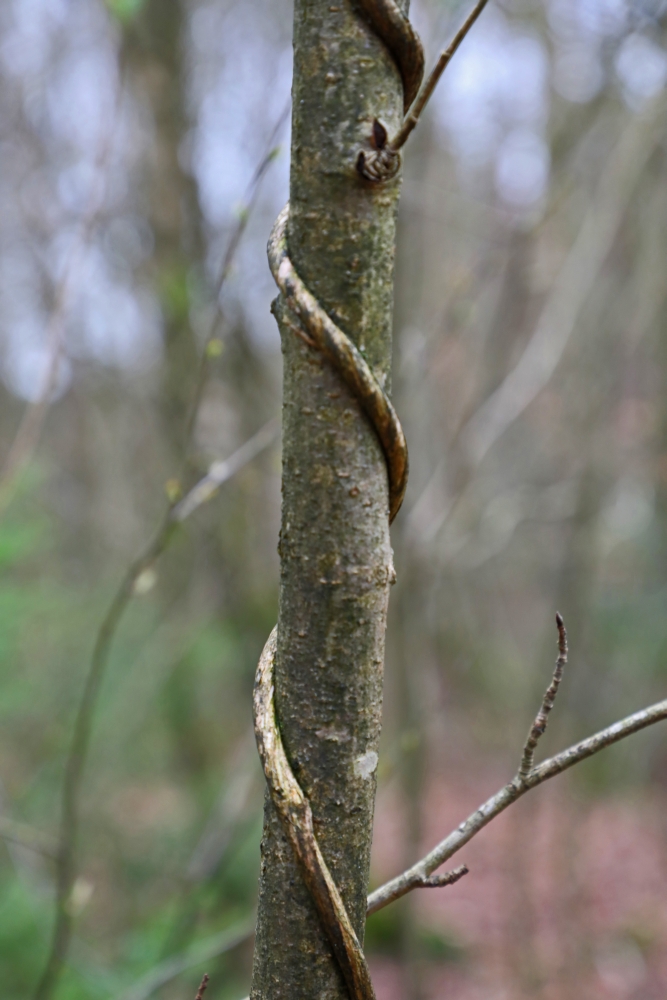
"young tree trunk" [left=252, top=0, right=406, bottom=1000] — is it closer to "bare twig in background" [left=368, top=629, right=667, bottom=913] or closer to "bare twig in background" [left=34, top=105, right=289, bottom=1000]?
"bare twig in background" [left=368, top=629, right=667, bottom=913]

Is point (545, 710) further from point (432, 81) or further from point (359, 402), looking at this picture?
point (432, 81)

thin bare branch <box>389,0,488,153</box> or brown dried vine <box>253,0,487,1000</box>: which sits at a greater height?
thin bare branch <box>389,0,488,153</box>

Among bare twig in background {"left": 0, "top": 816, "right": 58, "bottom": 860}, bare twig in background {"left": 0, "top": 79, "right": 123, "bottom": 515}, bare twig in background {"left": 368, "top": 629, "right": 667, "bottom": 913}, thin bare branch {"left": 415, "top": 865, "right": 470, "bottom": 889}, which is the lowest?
thin bare branch {"left": 415, "top": 865, "right": 470, "bottom": 889}

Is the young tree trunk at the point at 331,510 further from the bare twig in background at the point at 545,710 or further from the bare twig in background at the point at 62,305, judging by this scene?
the bare twig in background at the point at 62,305

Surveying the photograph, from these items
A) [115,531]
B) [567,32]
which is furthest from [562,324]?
[115,531]

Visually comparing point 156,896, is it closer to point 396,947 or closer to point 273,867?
point 396,947

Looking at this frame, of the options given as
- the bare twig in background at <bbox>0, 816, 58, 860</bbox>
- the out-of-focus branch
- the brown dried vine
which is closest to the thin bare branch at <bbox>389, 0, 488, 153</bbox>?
the brown dried vine

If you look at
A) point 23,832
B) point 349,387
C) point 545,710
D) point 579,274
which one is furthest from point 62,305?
point 579,274
